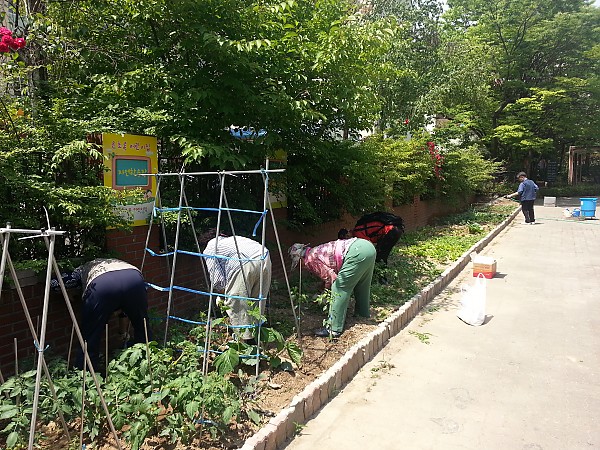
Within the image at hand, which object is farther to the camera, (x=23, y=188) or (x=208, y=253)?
(x=208, y=253)

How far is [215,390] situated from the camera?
321 cm

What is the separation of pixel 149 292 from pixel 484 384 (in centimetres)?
370

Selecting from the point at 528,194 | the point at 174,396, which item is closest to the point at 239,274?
the point at 174,396

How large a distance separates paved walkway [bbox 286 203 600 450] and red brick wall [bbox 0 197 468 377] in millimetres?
2345

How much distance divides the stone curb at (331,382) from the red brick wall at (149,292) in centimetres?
193

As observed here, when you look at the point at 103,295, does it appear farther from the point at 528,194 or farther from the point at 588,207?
the point at 588,207

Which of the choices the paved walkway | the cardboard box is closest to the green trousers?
the paved walkway

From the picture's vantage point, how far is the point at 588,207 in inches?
723

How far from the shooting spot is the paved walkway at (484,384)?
11.8 ft

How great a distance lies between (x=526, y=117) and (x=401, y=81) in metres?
16.6

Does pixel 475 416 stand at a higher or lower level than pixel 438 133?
lower

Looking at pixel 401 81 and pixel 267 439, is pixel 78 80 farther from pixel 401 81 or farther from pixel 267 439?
pixel 401 81

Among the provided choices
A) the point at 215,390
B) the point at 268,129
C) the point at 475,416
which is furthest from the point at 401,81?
the point at 215,390

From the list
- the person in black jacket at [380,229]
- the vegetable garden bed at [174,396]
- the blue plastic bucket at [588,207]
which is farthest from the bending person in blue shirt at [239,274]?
the blue plastic bucket at [588,207]
